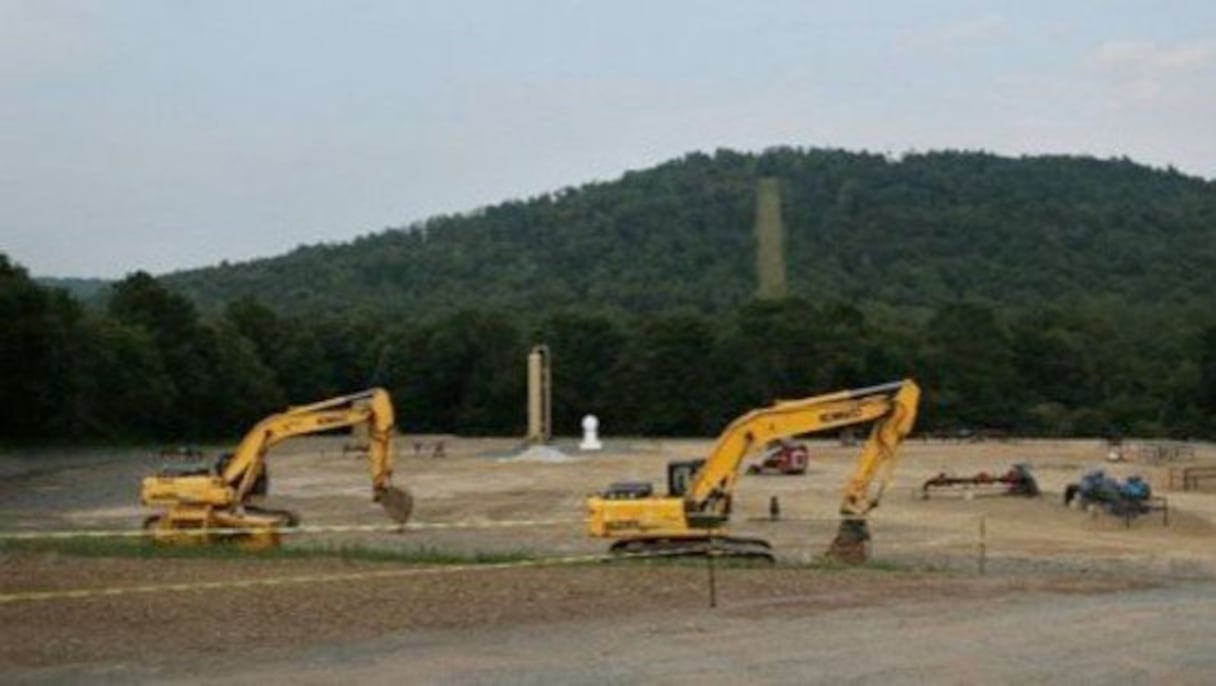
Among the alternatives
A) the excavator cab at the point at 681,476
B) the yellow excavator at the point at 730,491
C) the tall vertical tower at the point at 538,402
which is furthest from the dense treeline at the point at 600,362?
the yellow excavator at the point at 730,491

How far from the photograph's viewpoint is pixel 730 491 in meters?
26.7

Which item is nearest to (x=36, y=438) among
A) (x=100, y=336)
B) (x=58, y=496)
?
(x=100, y=336)

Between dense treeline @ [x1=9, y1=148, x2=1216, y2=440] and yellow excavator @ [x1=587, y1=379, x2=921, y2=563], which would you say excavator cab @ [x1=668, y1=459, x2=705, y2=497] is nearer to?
yellow excavator @ [x1=587, y1=379, x2=921, y2=563]

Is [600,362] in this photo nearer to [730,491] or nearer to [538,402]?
[538,402]

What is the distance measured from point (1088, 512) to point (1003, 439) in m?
59.9

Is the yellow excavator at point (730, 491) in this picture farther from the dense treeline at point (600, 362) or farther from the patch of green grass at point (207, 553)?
the dense treeline at point (600, 362)

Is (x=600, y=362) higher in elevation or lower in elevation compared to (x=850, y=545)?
higher

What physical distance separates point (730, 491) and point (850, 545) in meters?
2.41

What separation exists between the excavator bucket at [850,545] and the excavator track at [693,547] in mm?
1555

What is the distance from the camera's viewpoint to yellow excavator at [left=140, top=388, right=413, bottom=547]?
31406 millimetres

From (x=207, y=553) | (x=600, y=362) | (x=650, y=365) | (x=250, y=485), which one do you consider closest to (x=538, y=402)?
(x=650, y=365)

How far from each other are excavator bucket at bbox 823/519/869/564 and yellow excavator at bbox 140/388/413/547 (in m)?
11.1

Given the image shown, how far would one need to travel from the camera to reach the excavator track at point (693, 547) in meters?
25.4

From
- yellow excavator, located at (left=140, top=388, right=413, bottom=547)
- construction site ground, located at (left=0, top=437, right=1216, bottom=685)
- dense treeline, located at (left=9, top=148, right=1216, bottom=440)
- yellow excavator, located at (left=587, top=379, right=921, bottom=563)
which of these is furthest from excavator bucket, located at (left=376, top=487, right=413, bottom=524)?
dense treeline, located at (left=9, top=148, right=1216, bottom=440)
